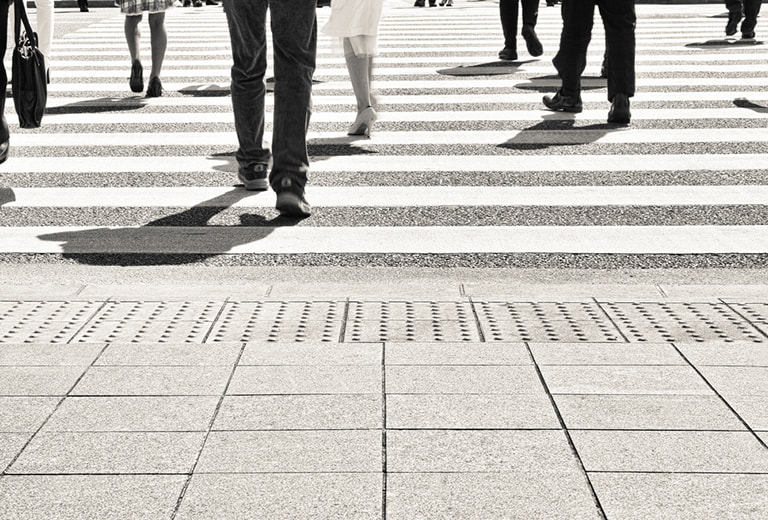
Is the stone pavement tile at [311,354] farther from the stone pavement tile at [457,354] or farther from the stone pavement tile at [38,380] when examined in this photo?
the stone pavement tile at [38,380]

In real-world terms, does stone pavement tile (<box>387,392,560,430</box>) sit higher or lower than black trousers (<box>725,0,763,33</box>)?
lower

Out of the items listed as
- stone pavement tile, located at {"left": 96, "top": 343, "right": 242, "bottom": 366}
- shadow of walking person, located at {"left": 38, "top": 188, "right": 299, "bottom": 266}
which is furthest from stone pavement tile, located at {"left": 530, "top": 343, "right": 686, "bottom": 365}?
shadow of walking person, located at {"left": 38, "top": 188, "right": 299, "bottom": 266}

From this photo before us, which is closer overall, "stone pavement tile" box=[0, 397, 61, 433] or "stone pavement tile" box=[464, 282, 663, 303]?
"stone pavement tile" box=[0, 397, 61, 433]

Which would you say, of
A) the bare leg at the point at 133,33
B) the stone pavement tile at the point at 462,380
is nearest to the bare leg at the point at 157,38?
the bare leg at the point at 133,33

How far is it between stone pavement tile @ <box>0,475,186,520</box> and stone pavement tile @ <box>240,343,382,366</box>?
0.90 metres

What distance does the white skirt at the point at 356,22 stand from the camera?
7.85 meters

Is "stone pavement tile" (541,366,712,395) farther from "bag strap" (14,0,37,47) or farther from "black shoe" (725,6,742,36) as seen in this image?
"black shoe" (725,6,742,36)

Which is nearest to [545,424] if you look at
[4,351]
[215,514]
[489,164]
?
[215,514]

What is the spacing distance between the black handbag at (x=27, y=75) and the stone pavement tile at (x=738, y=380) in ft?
13.8

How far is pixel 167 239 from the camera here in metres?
5.65

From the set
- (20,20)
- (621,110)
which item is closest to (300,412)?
(20,20)

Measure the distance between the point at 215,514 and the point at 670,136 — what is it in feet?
19.5

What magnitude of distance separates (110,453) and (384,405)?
2.46 feet

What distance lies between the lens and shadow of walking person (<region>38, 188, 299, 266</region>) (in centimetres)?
536
